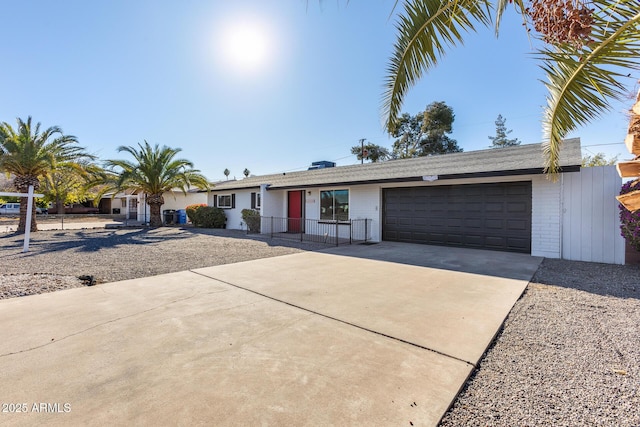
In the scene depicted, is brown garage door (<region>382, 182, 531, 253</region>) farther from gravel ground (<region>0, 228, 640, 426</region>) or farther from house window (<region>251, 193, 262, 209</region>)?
house window (<region>251, 193, 262, 209</region>)

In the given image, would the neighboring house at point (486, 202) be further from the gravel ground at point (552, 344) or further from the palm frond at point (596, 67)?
the palm frond at point (596, 67)

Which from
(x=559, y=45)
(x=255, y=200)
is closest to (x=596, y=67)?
(x=559, y=45)

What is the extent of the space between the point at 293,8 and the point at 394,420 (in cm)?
440

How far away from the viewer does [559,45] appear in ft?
8.16

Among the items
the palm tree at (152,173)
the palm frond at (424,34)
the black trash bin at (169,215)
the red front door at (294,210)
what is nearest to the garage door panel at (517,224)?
the palm frond at (424,34)

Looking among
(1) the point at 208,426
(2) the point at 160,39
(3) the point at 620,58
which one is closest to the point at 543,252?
Answer: (3) the point at 620,58

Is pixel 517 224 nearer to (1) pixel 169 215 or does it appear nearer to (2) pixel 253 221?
(2) pixel 253 221

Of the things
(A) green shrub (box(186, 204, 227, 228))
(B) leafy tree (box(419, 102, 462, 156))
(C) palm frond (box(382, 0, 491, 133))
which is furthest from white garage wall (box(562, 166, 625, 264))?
Result: (B) leafy tree (box(419, 102, 462, 156))

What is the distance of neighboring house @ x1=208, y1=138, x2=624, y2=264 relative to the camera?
748 centimetres

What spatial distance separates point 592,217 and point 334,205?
8.80 metres

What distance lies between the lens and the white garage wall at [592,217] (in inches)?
284

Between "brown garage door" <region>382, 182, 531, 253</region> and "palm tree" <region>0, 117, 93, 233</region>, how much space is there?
615 inches

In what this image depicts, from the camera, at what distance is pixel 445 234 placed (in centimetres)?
A: 1027

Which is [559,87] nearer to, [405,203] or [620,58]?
[620,58]
